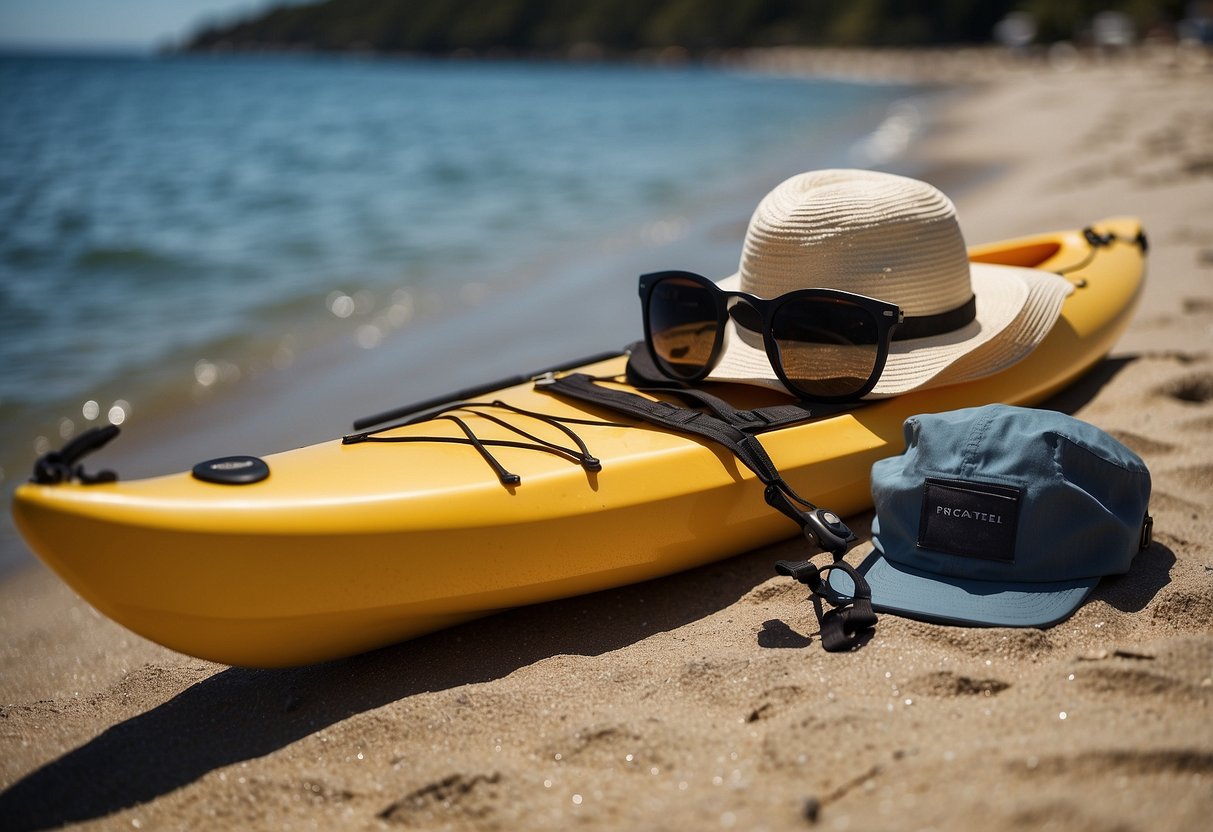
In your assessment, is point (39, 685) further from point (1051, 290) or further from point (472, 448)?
point (1051, 290)

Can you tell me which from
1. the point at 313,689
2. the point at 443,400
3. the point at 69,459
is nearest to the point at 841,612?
the point at 313,689

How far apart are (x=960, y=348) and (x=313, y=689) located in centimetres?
180

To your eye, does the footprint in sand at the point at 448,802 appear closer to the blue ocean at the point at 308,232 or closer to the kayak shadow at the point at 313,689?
the kayak shadow at the point at 313,689

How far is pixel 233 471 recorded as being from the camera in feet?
6.34

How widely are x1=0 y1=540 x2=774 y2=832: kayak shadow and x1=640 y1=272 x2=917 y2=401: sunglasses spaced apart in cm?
49

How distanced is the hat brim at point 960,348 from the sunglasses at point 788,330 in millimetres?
55

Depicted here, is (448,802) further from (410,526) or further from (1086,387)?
(1086,387)

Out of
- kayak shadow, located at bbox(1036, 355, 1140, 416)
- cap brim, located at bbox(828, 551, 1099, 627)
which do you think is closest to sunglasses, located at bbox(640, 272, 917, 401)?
cap brim, located at bbox(828, 551, 1099, 627)

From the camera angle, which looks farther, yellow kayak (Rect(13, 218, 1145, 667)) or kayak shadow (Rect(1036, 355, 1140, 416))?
kayak shadow (Rect(1036, 355, 1140, 416))

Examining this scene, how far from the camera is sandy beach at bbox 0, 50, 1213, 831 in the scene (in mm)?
1438

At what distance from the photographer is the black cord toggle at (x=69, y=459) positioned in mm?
1689

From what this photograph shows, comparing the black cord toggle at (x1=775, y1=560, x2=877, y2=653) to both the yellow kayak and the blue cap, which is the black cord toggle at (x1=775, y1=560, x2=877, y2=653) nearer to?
the blue cap

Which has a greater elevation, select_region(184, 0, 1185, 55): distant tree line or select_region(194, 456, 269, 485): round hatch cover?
select_region(184, 0, 1185, 55): distant tree line

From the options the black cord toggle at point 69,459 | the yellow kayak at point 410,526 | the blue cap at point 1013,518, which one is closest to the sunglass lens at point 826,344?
the yellow kayak at point 410,526
